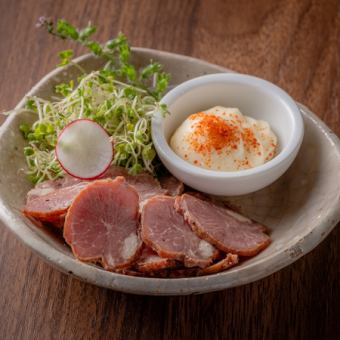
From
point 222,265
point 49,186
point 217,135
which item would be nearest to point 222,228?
point 222,265

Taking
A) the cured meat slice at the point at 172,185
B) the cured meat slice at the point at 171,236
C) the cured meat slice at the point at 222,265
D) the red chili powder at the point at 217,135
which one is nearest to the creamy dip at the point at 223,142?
the red chili powder at the point at 217,135

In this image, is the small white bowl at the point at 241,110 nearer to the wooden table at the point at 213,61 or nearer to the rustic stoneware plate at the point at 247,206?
the rustic stoneware plate at the point at 247,206

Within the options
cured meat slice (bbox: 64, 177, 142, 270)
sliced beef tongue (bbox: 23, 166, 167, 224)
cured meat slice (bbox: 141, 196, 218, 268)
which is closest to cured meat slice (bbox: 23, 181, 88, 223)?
sliced beef tongue (bbox: 23, 166, 167, 224)

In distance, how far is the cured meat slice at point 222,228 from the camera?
9.51 ft

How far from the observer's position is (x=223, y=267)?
281cm

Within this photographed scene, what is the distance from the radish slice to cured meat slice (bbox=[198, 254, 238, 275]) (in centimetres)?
78

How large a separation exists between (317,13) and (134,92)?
1859 millimetres

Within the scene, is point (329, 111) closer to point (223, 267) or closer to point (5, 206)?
point (223, 267)

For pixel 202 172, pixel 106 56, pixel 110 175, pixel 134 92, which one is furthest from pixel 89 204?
pixel 106 56

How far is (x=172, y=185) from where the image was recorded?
3.31 m

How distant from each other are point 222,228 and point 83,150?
0.83 meters

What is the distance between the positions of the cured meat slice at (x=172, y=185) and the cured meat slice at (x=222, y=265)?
54cm

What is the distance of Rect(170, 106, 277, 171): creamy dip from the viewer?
126 inches

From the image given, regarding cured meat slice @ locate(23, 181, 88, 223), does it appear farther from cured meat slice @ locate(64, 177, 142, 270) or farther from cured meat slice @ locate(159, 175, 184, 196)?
cured meat slice @ locate(159, 175, 184, 196)
